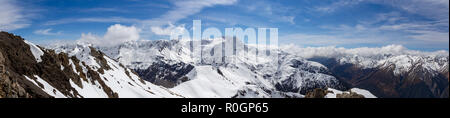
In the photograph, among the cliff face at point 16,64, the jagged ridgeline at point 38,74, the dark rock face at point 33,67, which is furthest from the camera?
the dark rock face at point 33,67

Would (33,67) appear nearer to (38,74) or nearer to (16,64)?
(38,74)

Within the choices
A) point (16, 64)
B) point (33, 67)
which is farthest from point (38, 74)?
point (16, 64)

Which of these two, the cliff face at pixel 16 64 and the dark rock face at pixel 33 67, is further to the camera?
the dark rock face at pixel 33 67

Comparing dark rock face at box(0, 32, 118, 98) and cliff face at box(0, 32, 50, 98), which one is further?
dark rock face at box(0, 32, 118, 98)

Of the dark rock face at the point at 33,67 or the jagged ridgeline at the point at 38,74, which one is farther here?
the dark rock face at the point at 33,67

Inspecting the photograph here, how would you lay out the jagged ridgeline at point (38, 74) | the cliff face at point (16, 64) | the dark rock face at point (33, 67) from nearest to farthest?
1. the cliff face at point (16, 64)
2. the jagged ridgeline at point (38, 74)
3. the dark rock face at point (33, 67)

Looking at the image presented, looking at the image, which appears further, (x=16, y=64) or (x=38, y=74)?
(x=38, y=74)

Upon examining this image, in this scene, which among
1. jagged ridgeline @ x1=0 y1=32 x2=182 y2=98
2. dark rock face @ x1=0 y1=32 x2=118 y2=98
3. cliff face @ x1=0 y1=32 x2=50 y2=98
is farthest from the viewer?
dark rock face @ x1=0 y1=32 x2=118 y2=98

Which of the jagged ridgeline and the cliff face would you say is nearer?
the cliff face

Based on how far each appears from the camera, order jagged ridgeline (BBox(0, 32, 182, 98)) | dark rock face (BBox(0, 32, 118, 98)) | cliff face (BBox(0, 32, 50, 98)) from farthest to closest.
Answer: dark rock face (BBox(0, 32, 118, 98)), jagged ridgeline (BBox(0, 32, 182, 98)), cliff face (BBox(0, 32, 50, 98))
